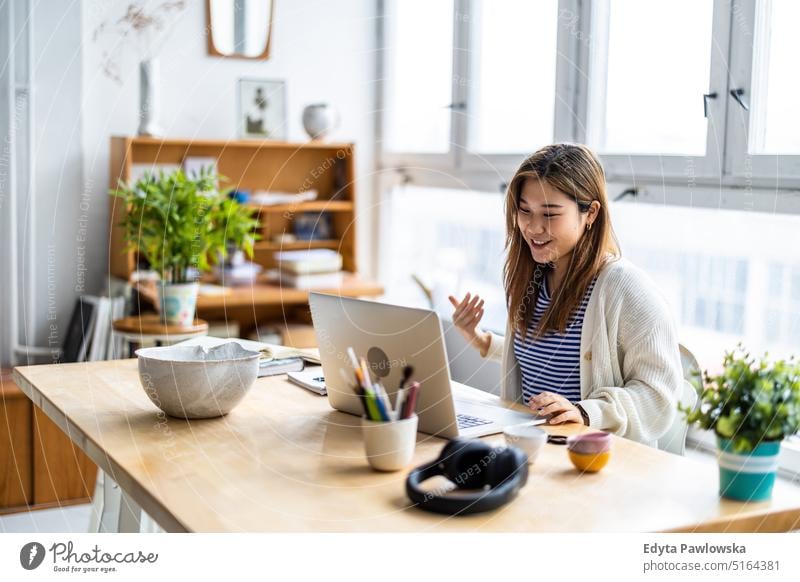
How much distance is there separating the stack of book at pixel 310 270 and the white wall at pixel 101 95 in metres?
0.59

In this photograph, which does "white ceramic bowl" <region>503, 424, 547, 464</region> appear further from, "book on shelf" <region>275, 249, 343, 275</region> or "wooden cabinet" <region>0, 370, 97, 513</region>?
"book on shelf" <region>275, 249, 343, 275</region>

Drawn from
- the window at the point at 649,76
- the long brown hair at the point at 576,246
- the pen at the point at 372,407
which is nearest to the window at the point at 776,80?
the window at the point at 649,76

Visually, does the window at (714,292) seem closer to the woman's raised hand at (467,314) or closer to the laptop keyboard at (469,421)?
the woman's raised hand at (467,314)

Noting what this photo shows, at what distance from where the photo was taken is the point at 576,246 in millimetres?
2025

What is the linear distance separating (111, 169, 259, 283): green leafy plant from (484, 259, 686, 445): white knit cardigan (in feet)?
5.11

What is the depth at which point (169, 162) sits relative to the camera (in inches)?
156

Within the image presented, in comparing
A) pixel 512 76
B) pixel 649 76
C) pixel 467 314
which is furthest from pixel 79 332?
pixel 649 76

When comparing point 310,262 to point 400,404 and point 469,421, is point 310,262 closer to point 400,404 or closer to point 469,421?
point 469,421

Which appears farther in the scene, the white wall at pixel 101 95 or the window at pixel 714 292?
the white wall at pixel 101 95

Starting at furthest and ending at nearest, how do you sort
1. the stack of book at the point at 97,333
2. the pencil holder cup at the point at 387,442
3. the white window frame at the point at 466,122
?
1. the stack of book at the point at 97,333
2. the white window frame at the point at 466,122
3. the pencil holder cup at the point at 387,442

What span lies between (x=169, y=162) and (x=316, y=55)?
82cm

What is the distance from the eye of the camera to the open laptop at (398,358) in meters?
1.55

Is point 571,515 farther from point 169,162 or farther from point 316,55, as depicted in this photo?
point 316,55

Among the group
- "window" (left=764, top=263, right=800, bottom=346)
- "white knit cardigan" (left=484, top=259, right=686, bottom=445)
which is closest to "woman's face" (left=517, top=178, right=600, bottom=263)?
"white knit cardigan" (left=484, top=259, right=686, bottom=445)
